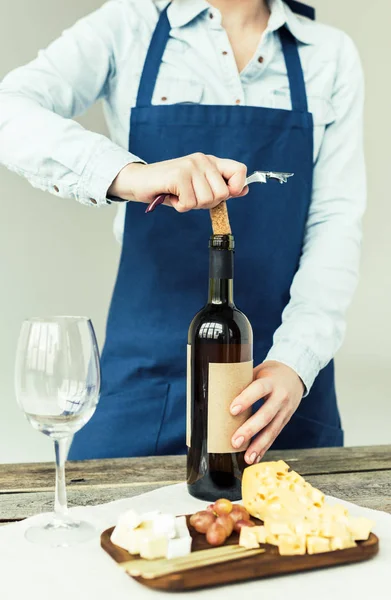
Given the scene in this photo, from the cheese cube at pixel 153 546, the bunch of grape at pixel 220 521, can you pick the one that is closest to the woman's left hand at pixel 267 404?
the bunch of grape at pixel 220 521

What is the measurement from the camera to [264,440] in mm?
906

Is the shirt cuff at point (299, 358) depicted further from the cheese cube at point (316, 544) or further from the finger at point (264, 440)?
the cheese cube at point (316, 544)

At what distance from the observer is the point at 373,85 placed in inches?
99.8

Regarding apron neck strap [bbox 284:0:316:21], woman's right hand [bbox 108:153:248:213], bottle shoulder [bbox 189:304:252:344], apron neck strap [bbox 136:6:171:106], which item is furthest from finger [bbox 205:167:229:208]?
apron neck strap [bbox 284:0:316:21]

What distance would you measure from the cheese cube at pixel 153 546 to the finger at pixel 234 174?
0.44 meters

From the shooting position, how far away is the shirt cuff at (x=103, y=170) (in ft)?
3.27

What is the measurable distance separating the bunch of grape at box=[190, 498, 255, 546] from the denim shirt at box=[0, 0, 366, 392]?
0.45 meters

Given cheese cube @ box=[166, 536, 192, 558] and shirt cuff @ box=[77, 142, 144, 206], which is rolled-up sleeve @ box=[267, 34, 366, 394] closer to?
shirt cuff @ box=[77, 142, 144, 206]

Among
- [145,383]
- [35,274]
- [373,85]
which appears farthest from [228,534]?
[373,85]

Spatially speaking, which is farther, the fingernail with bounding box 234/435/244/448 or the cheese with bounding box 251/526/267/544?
the fingernail with bounding box 234/435/244/448

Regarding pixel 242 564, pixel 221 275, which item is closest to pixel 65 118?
pixel 221 275

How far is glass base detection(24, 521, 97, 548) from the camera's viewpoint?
714mm

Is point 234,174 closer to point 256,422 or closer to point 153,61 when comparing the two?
point 256,422

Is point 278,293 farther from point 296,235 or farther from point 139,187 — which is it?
point 139,187
